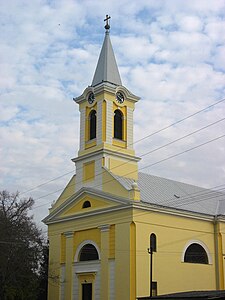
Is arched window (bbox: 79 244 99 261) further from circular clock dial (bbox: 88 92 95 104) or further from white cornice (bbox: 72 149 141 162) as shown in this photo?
circular clock dial (bbox: 88 92 95 104)

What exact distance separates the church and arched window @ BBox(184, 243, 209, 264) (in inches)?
3.1

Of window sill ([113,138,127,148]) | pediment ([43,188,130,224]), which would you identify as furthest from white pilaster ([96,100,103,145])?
pediment ([43,188,130,224])

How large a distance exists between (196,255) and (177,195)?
5.37 meters

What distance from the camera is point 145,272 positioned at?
128ft

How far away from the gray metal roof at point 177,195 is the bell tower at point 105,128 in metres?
1.72

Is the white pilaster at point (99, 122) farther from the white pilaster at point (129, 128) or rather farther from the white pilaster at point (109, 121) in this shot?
the white pilaster at point (129, 128)

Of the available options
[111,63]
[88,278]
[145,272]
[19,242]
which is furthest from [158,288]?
[111,63]

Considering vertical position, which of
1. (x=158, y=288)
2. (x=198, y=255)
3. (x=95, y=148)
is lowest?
(x=158, y=288)

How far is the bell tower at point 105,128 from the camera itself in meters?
44.2

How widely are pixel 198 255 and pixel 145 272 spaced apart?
6.94 m

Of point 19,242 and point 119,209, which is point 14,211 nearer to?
point 19,242

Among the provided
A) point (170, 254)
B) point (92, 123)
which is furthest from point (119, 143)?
point (170, 254)

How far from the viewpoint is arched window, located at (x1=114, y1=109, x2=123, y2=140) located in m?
45.5

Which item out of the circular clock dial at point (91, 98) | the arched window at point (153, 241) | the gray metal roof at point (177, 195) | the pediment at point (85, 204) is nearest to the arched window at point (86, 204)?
the pediment at point (85, 204)
